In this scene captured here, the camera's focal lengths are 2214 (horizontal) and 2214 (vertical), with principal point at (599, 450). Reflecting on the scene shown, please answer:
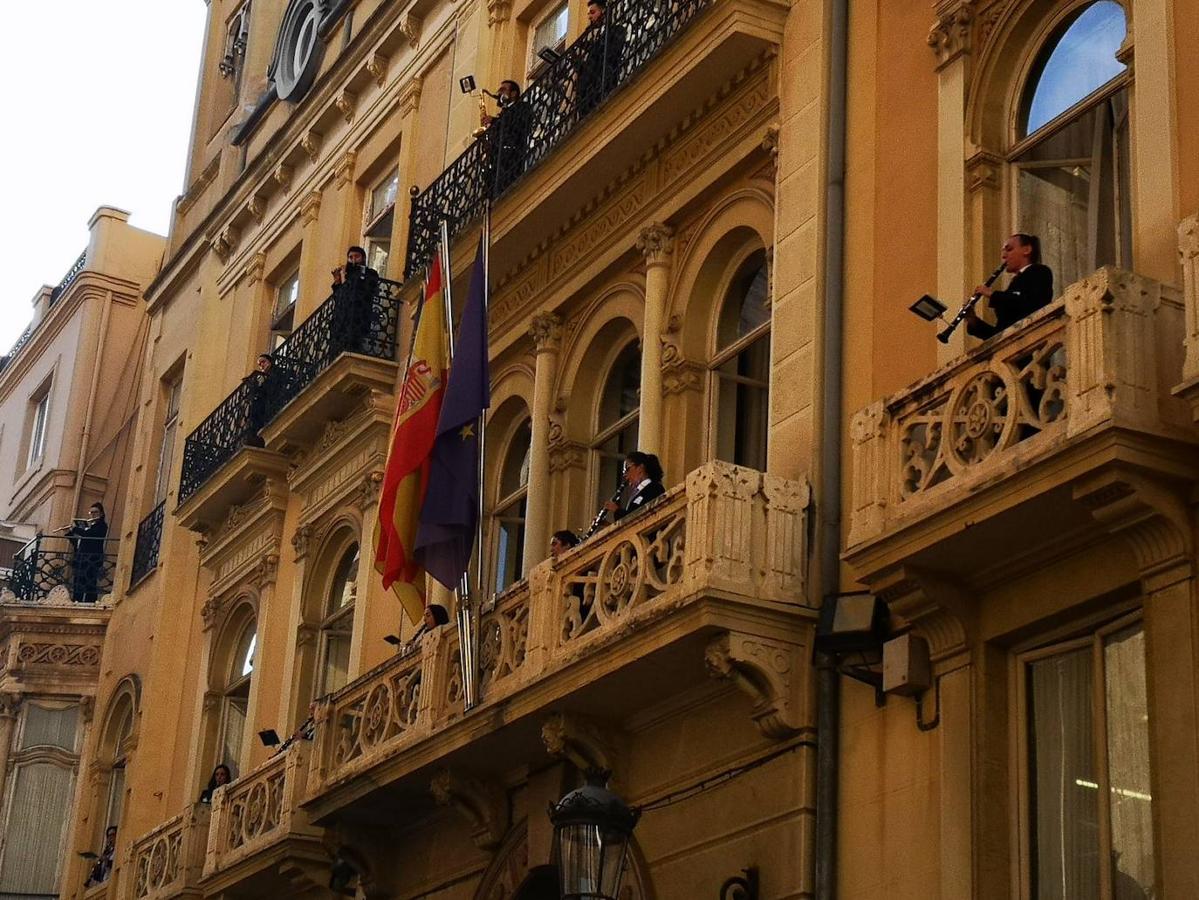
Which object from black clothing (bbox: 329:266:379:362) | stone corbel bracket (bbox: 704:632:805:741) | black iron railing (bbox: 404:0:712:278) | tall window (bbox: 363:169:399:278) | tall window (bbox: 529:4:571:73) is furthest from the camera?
tall window (bbox: 363:169:399:278)

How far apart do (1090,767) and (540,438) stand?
750 centimetres

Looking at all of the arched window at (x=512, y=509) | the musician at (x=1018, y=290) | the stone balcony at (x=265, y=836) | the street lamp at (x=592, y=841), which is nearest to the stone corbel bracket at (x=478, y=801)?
the stone balcony at (x=265, y=836)

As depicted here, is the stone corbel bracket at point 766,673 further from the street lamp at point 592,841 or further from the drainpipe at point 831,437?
the street lamp at point 592,841

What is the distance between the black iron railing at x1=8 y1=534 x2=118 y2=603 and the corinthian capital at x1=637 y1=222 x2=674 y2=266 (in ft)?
51.5

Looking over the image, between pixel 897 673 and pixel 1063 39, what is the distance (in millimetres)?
4072

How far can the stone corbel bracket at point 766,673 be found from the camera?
13320mm

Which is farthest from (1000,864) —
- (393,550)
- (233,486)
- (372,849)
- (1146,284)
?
(233,486)

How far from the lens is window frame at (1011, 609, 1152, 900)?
11.4 metres

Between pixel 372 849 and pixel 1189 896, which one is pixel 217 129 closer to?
pixel 372 849

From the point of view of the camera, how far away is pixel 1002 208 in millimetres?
13617

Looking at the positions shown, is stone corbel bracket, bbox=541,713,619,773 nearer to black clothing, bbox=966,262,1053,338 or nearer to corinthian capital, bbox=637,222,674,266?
corinthian capital, bbox=637,222,674,266

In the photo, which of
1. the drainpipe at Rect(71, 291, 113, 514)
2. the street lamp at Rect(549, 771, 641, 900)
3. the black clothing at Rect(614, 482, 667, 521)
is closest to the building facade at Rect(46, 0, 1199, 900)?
the black clothing at Rect(614, 482, 667, 521)

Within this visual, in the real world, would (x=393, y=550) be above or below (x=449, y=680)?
above

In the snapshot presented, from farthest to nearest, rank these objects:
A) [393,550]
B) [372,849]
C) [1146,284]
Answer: [372,849] < [393,550] < [1146,284]
